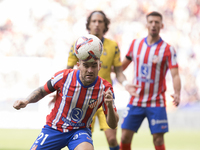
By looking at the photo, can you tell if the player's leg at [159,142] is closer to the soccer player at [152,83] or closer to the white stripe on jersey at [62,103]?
the soccer player at [152,83]

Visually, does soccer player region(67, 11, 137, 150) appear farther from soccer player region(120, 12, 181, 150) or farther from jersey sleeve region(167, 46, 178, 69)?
jersey sleeve region(167, 46, 178, 69)

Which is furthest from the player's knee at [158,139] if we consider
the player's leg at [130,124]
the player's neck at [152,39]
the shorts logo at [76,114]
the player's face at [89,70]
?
the player's face at [89,70]

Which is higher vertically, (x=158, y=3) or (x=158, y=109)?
(x=158, y=3)

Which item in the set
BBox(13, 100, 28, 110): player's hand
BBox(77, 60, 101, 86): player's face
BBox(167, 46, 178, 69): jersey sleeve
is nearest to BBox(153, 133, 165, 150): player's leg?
BBox(167, 46, 178, 69): jersey sleeve

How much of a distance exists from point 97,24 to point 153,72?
0.98m

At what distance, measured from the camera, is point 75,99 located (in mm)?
2781

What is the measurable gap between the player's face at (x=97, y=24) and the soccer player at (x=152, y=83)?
647mm

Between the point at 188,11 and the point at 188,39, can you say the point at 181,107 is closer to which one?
the point at 188,39

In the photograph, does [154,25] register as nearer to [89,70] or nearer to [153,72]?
[153,72]

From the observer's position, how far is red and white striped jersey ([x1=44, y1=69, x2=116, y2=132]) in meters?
2.77

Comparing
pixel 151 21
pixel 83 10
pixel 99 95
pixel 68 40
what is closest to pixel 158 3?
pixel 83 10

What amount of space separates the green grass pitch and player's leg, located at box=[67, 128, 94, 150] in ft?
9.29

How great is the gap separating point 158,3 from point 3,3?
6.18 metres

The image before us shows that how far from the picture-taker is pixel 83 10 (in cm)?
1197
